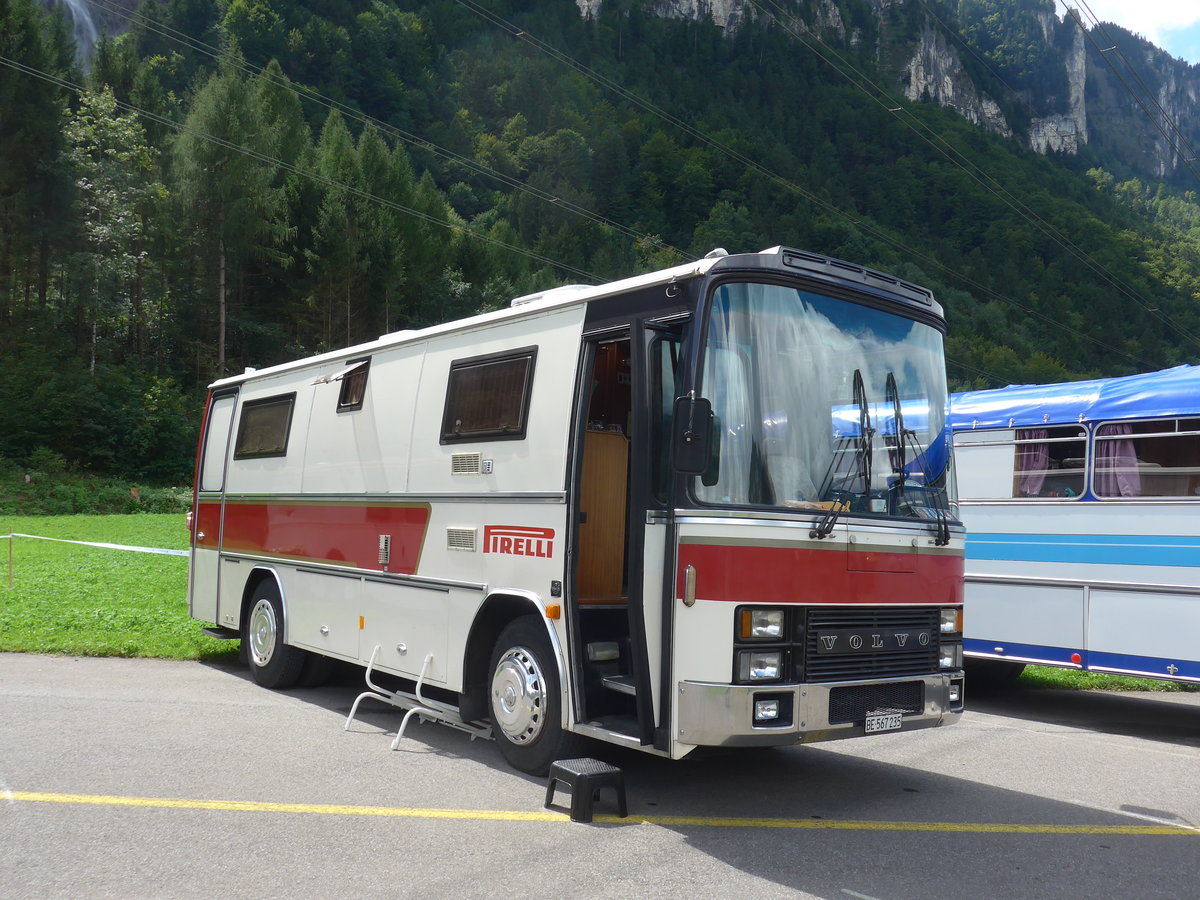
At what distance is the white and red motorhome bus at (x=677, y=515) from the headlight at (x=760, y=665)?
0.5 inches

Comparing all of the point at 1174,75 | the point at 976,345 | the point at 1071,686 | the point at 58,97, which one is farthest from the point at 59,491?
the point at 1174,75

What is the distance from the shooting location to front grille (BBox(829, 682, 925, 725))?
6062mm

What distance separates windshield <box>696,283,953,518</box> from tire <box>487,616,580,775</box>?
1716 mm

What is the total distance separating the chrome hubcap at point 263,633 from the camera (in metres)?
10.4

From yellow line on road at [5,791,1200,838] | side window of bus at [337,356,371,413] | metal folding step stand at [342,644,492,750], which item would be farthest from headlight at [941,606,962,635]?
side window of bus at [337,356,371,413]

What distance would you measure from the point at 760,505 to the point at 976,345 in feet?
257

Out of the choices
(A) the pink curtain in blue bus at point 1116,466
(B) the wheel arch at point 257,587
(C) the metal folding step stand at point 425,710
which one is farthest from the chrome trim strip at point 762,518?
(B) the wheel arch at point 257,587

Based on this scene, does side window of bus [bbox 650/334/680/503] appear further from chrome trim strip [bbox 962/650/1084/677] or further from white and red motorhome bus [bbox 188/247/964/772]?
chrome trim strip [bbox 962/650/1084/677]

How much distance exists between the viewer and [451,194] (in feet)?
316

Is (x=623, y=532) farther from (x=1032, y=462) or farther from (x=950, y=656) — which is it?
(x=1032, y=462)

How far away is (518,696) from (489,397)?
6.89ft

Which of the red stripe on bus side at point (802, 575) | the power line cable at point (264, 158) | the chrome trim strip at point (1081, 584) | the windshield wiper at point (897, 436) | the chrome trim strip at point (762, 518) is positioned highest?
the power line cable at point (264, 158)

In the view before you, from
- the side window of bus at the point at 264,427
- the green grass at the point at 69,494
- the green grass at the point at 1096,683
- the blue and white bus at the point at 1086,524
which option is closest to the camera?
the blue and white bus at the point at 1086,524

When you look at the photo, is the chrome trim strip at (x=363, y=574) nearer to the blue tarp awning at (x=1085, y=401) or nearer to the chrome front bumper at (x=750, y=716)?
the chrome front bumper at (x=750, y=716)
